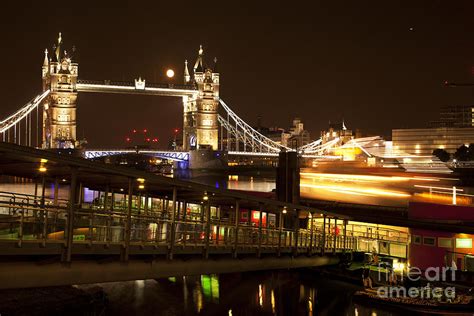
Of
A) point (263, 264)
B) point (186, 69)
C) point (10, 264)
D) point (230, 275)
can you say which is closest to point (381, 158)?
point (186, 69)

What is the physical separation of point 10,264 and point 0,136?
246 ft

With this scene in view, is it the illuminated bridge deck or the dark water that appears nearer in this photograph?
the dark water

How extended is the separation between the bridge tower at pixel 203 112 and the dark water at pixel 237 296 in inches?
2675

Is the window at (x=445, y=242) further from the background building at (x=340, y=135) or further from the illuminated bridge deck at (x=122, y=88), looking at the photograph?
the background building at (x=340, y=135)

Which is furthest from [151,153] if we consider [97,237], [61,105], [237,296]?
[97,237]

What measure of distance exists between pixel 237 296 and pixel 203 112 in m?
73.9

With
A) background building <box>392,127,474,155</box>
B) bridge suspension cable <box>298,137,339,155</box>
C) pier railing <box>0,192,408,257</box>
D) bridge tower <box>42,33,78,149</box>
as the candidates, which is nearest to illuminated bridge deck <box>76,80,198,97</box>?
bridge tower <box>42,33,78,149</box>

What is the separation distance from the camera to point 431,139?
352 feet

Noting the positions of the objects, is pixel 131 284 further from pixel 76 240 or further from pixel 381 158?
pixel 381 158

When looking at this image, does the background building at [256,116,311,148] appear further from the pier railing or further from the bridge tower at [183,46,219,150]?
the pier railing

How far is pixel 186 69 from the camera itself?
107 meters

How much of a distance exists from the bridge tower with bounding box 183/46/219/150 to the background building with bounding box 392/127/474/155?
35954mm

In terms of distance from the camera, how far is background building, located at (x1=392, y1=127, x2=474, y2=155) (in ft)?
344

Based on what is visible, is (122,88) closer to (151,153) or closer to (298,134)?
(151,153)
